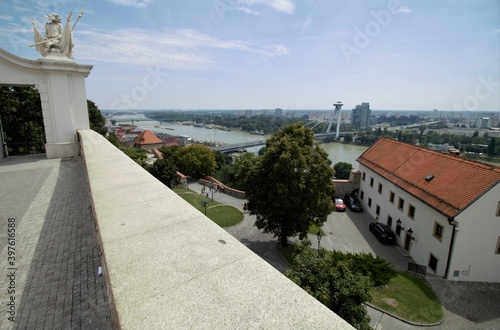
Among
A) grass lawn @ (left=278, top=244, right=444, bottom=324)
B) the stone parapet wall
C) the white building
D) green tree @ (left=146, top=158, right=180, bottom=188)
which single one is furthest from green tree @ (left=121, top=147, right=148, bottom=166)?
the stone parapet wall

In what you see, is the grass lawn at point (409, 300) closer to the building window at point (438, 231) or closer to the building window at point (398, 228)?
the building window at point (438, 231)

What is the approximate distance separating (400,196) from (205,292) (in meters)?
17.5

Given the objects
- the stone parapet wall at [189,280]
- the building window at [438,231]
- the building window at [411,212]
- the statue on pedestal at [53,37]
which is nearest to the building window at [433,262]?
the building window at [438,231]

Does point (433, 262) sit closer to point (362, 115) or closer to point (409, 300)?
point (409, 300)

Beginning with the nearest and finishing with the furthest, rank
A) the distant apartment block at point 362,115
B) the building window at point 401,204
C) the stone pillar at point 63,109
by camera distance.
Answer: the stone pillar at point 63,109
the building window at point 401,204
the distant apartment block at point 362,115

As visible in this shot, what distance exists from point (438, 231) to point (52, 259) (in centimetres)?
1473

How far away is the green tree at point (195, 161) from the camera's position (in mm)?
33219

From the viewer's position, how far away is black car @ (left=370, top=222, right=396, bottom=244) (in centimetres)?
1628

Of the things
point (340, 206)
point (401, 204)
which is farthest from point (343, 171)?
point (401, 204)

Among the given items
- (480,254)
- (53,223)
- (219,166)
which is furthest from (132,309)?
(219,166)

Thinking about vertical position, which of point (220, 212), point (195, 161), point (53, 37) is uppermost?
point (53, 37)

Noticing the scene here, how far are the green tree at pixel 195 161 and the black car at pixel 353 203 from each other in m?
17.1

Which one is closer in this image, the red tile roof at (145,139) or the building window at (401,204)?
the building window at (401,204)

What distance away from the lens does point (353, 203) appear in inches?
875
